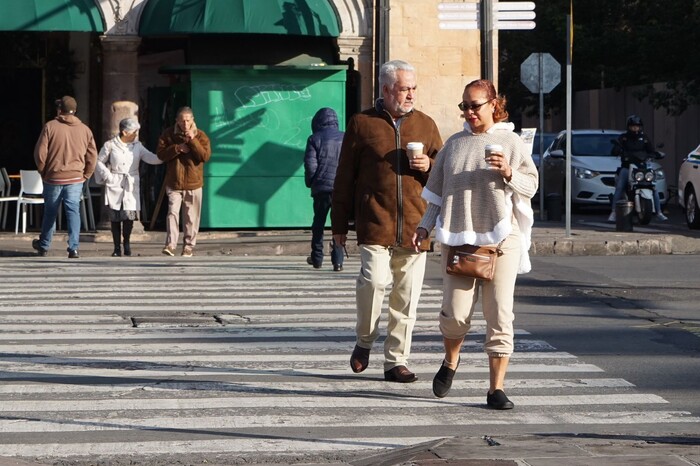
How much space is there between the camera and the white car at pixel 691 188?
2431 cm

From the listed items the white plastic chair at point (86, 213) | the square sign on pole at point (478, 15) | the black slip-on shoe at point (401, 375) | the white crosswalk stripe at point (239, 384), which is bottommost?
the white crosswalk stripe at point (239, 384)

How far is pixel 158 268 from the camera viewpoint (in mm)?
17016

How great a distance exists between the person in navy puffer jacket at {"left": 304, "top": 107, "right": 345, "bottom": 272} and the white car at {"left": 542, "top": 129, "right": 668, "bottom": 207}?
40.7 ft

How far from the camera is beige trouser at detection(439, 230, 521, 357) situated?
838cm

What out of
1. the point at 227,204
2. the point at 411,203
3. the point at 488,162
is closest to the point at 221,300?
the point at 411,203

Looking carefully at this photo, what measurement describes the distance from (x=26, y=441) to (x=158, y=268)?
31.8ft

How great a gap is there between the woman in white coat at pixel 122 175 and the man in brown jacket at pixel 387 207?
9528mm

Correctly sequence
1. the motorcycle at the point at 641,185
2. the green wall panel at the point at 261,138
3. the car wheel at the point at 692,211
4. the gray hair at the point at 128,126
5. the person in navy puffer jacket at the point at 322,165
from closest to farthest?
the person in navy puffer jacket at the point at 322,165
the gray hair at the point at 128,126
the green wall panel at the point at 261,138
the car wheel at the point at 692,211
the motorcycle at the point at 641,185

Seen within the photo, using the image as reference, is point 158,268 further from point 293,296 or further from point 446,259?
point 446,259

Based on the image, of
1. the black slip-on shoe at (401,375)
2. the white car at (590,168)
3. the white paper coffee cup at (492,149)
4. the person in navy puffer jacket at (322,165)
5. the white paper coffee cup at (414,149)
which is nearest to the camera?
the white paper coffee cup at (492,149)

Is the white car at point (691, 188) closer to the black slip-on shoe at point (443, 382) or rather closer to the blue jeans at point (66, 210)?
the blue jeans at point (66, 210)

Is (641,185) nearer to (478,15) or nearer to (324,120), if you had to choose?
(478,15)

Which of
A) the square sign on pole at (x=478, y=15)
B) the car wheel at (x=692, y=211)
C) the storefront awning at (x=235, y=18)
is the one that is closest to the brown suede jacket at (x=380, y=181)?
the square sign on pole at (x=478, y=15)

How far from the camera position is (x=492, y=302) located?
8.41 metres
